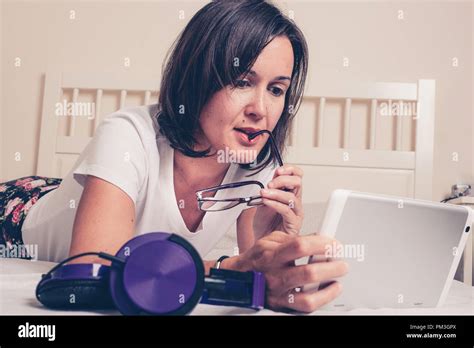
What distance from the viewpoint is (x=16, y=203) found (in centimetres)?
142

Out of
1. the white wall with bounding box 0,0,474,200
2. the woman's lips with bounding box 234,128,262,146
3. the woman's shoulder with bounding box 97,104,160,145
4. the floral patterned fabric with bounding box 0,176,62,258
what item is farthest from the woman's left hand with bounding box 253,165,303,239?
the white wall with bounding box 0,0,474,200

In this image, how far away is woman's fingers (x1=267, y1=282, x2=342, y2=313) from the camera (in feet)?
2.19

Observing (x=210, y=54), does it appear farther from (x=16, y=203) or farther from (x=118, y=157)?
(x=16, y=203)

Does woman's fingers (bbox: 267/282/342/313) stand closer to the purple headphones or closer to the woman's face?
the purple headphones

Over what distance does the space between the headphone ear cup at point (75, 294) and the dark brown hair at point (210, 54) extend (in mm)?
494

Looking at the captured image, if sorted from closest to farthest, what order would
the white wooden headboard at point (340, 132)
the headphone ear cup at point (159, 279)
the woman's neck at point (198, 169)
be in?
the headphone ear cup at point (159, 279) < the woman's neck at point (198, 169) < the white wooden headboard at point (340, 132)

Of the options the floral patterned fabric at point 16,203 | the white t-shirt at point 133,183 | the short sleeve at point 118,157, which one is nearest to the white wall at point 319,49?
the floral patterned fabric at point 16,203

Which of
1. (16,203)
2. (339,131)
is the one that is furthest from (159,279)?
(339,131)

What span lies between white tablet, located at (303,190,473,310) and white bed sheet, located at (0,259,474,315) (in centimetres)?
2

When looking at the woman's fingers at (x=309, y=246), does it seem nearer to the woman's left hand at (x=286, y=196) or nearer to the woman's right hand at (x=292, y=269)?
the woman's right hand at (x=292, y=269)

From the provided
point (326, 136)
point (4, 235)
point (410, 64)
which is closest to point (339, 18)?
point (410, 64)

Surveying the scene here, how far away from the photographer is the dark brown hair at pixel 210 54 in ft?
3.46
